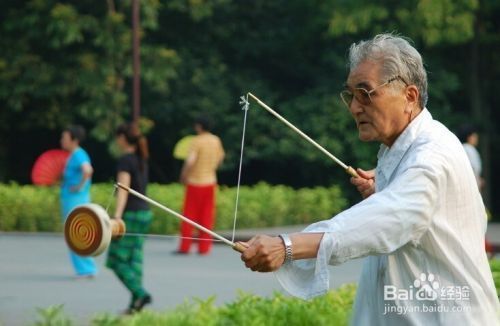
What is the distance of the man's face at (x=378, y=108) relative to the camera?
3.95 meters

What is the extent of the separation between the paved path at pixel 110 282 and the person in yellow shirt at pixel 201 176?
1.43ft

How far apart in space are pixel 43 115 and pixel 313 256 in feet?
95.1

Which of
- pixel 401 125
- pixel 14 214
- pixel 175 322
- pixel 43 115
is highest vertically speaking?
pixel 43 115

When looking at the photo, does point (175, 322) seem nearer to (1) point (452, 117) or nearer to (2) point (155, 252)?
(2) point (155, 252)

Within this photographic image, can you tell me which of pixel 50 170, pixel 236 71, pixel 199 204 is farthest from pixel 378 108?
pixel 236 71

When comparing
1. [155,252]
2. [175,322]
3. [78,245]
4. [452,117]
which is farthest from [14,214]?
[78,245]

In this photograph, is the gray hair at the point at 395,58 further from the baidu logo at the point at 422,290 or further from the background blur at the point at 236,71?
A: the background blur at the point at 236,71

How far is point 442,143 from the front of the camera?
3.87 metres

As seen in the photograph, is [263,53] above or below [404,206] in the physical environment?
above

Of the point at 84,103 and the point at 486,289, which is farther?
the point at 84,103

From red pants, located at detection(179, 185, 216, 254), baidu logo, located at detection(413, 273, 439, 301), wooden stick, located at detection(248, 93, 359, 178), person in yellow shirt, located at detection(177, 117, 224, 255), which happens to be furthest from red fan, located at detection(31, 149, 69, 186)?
baidu logo, located at detection(413, 273, 439, 301)

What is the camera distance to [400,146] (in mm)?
3941

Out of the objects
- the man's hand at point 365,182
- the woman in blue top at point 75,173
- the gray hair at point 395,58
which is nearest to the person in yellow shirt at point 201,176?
the woman in blue top at point 75,173

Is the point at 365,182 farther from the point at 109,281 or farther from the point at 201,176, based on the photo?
the point at 201,176
